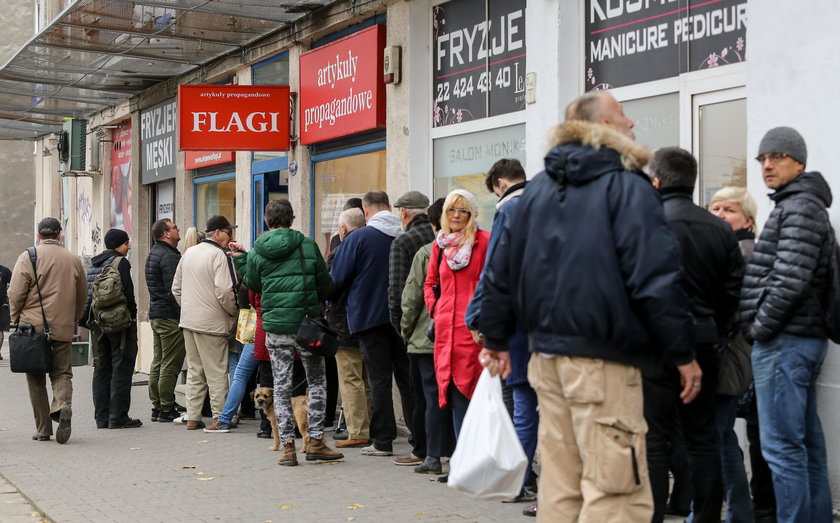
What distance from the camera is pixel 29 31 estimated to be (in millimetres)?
33625

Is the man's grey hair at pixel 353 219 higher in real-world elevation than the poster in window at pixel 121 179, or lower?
lower

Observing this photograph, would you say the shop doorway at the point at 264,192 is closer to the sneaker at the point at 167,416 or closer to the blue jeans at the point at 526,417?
the sneaker at the point at 167,416

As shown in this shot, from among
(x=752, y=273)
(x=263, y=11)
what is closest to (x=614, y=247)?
(x=752, y=273)

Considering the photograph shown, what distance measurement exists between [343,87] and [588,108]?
26.5 ft

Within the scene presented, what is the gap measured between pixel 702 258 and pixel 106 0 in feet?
29.0

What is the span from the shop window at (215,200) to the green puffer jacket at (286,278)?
7206 mm

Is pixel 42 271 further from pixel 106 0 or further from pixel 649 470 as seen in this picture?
pixel 649 470

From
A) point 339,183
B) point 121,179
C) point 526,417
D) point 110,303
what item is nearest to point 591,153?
point 526,417

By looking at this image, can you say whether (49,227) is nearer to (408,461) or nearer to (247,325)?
(247,325)

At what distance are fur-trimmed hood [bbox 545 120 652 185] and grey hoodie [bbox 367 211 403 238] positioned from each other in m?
4.58

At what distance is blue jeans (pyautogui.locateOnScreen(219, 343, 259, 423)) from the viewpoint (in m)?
10.3

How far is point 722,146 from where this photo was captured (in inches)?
298

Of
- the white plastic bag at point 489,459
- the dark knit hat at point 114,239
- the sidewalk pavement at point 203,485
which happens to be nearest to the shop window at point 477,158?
the sidewalk pavement at point 203,485

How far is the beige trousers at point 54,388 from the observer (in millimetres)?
10031
